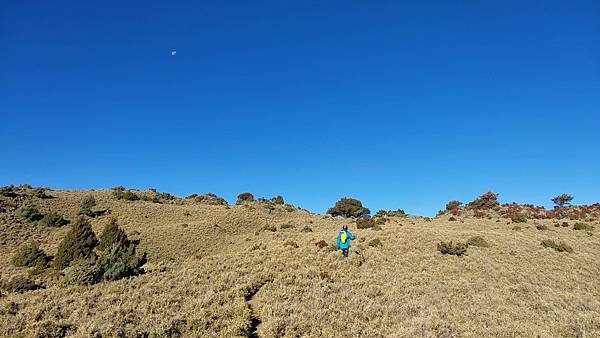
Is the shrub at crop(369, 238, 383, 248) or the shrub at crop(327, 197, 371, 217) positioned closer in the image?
the shrub at crop(369, 238, 383, 248)

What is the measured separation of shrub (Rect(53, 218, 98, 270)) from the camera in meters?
30.0

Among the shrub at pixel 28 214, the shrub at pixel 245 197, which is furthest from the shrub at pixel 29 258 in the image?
the shrub at pixel 245 197

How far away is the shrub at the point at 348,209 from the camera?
6944cm

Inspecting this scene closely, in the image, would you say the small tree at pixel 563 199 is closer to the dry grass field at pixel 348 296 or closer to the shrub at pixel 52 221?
the dry grass field at pixel 348 296

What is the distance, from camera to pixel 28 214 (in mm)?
50219

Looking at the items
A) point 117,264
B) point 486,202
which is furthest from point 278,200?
point 117,264

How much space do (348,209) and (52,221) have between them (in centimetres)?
4591

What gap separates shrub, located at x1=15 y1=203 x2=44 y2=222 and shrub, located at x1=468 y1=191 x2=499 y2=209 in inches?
2616

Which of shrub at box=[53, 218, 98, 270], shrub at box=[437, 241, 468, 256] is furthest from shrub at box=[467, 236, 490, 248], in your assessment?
shrub at box=[53, 218, 98, 270]

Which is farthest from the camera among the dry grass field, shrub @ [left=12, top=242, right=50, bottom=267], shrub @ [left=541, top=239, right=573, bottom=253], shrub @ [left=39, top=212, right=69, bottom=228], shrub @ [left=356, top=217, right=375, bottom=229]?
shrub @ [left=39, top=212, right=69, bottom=228]

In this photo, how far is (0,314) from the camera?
1215 cm

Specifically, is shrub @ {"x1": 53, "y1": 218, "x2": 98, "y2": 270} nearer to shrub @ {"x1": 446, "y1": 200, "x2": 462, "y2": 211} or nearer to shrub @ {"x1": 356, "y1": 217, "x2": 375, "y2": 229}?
shrub @ {"x1": 356, "y1": 217, "x2": 375, "y2": 229}

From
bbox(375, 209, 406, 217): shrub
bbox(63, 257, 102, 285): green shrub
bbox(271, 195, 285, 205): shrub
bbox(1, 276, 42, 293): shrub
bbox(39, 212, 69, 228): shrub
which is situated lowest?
bbox(1, 276, 42, 293): shrub

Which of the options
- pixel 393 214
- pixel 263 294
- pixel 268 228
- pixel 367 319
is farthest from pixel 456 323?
pixel 393 214
